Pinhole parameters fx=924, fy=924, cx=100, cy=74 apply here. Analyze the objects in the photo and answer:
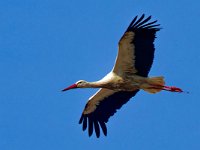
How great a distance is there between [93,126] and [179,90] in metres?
1.91

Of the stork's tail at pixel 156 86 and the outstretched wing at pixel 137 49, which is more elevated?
the outstretched wing at pixel 137 49

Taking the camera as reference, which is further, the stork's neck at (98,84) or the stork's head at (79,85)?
the stork's head at (79,85)

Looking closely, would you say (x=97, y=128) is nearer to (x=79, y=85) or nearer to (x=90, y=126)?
(x=90, y=126)

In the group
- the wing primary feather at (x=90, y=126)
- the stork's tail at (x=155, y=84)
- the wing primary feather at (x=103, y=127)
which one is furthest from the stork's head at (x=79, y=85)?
the stork's tail at (x=155, y=84)

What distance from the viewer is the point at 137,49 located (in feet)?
56.7

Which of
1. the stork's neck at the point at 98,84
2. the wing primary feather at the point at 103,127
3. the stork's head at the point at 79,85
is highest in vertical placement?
the stork's head at the point at 79,85

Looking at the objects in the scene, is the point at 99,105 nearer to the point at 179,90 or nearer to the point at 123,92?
the point at 123,92

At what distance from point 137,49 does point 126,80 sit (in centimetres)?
67

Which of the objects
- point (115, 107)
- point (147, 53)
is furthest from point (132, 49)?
point (115, 107)

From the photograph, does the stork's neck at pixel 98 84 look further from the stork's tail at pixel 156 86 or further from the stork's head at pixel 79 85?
the stork's tail at pixel 156 86

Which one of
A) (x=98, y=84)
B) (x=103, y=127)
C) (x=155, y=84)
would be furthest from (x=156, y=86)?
(x=103, y=127)

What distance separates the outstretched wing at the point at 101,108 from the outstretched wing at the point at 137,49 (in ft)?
2.80

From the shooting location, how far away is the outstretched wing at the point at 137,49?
17.1 metres

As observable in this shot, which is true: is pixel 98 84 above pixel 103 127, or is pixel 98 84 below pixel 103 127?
above
